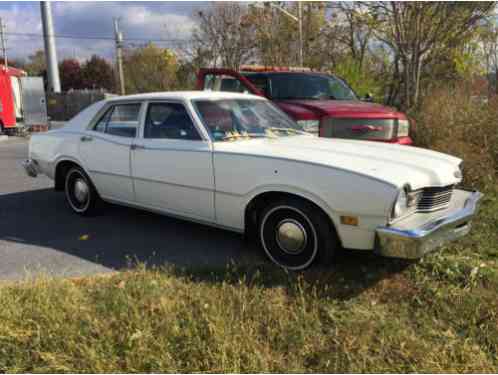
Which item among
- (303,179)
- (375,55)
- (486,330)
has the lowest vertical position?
(486,330)

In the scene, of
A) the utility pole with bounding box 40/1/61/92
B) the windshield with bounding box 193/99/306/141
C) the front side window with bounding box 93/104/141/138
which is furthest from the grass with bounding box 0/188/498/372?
the utility pole with bounding box 40/1/61/92

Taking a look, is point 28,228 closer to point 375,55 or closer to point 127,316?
point 127,316

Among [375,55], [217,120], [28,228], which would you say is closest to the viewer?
[217,120]

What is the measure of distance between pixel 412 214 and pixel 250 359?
171 cm

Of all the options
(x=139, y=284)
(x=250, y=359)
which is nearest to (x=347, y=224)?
(x=250, y=359)

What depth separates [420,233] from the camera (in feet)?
9.87

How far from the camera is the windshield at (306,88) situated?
23.2 feet

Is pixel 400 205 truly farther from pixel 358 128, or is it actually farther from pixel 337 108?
pixel 337 108

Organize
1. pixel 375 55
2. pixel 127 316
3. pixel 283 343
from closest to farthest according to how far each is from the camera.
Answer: pixel 283 343 < pixel 127 316 < pixel 375 55

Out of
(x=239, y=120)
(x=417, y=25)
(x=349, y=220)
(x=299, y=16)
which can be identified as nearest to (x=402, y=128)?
(x=239, y=120)

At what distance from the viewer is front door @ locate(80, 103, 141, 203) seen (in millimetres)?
4656

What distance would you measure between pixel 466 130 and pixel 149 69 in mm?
30694

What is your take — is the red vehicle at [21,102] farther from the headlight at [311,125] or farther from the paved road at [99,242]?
the headlight at [311,125]

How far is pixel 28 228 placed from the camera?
5.05 m
